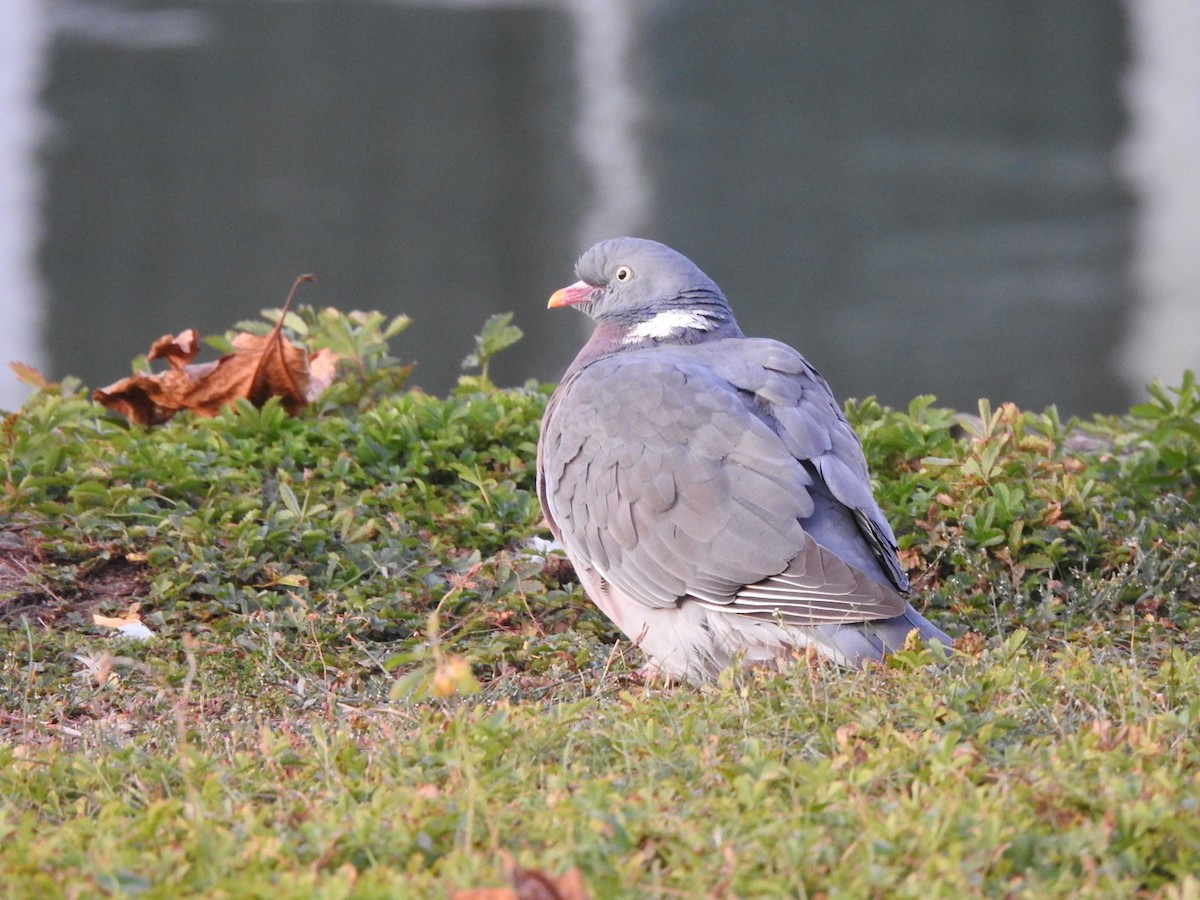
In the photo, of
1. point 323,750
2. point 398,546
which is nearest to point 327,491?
point 398,546

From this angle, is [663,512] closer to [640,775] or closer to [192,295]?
[640,775]

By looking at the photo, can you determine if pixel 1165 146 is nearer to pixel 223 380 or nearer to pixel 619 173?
pixel 619 173

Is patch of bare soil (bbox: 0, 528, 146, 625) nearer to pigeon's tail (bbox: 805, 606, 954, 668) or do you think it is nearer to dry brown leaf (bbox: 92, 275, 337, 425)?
dry brown leaf (bbox: 92, 275, 337, 425)

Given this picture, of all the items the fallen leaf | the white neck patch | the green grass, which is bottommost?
the fallen leaf

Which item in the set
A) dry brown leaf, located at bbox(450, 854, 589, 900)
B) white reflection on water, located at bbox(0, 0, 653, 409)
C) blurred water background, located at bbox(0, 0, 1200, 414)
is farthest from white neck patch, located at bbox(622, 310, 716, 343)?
white reflection on water, located at bbox(0, 0, 653, 409)

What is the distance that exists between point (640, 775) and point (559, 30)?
1146 cm

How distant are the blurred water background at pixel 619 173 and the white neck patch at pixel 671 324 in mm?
5778

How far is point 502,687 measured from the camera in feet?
13.2

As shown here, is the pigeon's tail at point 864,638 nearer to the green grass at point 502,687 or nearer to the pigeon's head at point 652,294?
the green grass at point 502,687

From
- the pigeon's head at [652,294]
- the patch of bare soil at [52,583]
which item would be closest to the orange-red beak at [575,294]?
the pigeon's head at [652,294]

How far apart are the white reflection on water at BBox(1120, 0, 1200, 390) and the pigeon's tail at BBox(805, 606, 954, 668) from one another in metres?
8.74

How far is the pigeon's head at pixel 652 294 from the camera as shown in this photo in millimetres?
4965

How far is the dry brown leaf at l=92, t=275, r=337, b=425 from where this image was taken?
6004 mm

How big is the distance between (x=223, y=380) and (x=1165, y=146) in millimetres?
9652
